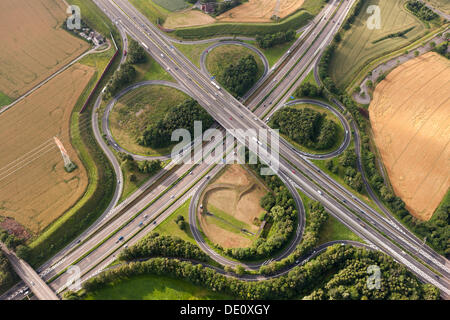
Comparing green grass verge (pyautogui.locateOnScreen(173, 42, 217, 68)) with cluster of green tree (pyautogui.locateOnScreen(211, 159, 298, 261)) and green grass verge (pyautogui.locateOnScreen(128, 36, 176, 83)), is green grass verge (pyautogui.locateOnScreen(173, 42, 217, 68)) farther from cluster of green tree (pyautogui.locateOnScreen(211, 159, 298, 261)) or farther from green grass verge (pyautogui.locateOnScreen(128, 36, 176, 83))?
cluster of green tree (pyautogui.locateOnScreen(211, 159, 298, 261))

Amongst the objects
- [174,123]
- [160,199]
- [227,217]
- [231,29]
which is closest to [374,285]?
[227,217]

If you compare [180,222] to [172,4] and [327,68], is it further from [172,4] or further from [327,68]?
[172,4]

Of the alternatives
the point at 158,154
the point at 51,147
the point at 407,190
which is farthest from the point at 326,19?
the point at 51,147


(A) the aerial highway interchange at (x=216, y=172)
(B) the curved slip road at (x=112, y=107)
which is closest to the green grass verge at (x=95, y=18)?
(A) the aerial highway interchange at (x=216, y=172)

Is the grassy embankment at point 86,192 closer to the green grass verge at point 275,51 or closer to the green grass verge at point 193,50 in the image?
the green grass verge at point 193,50

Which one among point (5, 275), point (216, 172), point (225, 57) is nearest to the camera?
point (5, 275)
